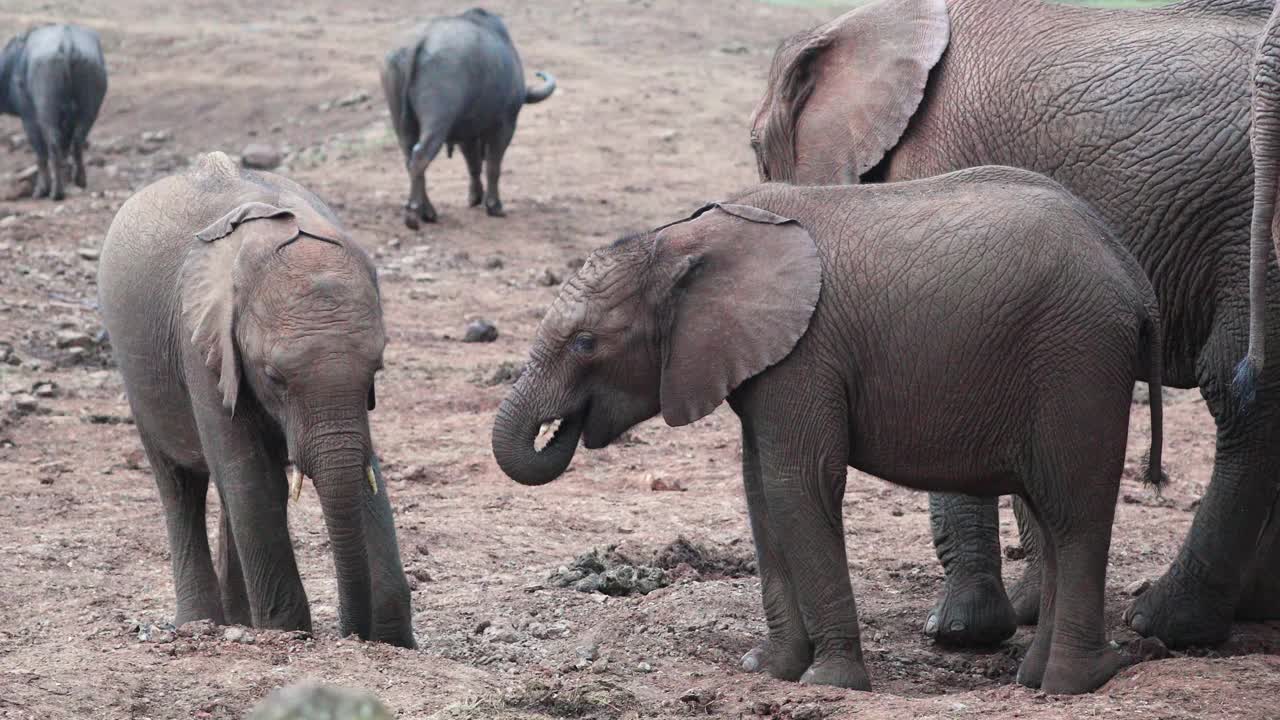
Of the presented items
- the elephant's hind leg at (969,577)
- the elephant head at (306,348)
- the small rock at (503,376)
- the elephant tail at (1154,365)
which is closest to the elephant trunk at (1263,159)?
the elephant tail at (1154,365)

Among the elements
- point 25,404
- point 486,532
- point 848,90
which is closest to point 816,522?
point 848,90

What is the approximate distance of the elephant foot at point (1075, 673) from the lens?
5258 mm

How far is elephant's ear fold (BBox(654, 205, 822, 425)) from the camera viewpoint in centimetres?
521

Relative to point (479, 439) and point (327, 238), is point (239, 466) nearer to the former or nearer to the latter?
point (327, 238)

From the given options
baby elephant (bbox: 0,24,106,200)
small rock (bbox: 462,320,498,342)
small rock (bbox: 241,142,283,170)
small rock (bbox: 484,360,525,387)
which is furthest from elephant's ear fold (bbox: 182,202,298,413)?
small rock (bbox: 241,142,283,170)

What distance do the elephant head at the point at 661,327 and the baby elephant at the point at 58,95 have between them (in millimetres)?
12539

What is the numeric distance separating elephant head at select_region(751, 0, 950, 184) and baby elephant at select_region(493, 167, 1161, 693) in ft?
3.64

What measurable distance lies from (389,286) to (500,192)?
4.55m

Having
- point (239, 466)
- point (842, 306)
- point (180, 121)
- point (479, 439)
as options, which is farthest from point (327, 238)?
point (180, 121)

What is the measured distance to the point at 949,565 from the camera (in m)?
6.23

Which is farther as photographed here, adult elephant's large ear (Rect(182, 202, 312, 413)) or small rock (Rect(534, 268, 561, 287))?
small rock (Rect(534, 268, 561, 287))

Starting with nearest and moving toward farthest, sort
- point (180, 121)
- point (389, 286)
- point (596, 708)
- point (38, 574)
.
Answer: point (596, 708), point (38, 574), point (389, 286), point (180, 121)

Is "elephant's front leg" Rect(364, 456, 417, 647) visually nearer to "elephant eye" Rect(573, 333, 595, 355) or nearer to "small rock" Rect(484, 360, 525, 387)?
"elephant eye" Rect(573, 333, 595, 355)

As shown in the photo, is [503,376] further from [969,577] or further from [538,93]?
[538,93]
